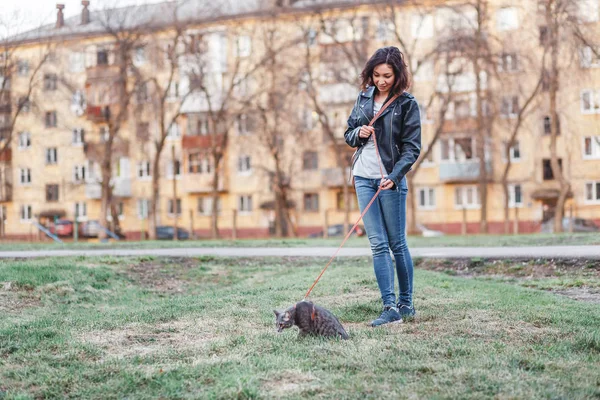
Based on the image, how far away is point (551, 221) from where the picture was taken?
42844mm

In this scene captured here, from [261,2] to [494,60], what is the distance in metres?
13.0

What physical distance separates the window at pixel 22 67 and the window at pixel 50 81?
1.14 metres

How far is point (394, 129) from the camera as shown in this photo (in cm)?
636

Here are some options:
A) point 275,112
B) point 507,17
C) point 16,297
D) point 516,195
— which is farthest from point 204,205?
point 16,297

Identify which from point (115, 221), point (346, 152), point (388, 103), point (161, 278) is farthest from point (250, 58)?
point (388, 103)

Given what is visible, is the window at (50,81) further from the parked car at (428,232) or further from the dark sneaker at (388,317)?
the dark sneaker at (388,317)

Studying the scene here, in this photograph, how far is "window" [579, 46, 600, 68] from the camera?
32.8m

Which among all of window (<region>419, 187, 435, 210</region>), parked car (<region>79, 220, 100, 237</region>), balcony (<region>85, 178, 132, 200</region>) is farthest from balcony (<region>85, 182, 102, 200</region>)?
window (<region>419, 187, 435, 210</region>)

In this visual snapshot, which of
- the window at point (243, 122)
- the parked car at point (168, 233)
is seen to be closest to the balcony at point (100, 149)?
the parked car at point (168, 233)

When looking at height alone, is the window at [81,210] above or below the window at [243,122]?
below

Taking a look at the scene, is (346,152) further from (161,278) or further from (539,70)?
(161,278)

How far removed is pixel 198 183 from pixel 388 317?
47.6 metres

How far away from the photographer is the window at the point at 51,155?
197 feet

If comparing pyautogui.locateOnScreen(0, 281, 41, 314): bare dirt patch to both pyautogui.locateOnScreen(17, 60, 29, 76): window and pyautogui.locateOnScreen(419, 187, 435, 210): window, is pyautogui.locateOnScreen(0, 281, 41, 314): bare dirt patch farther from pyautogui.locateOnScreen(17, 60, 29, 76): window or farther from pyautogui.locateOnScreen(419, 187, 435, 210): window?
pyautogui.locateOnScreen(419, 187, 435, 210): window
